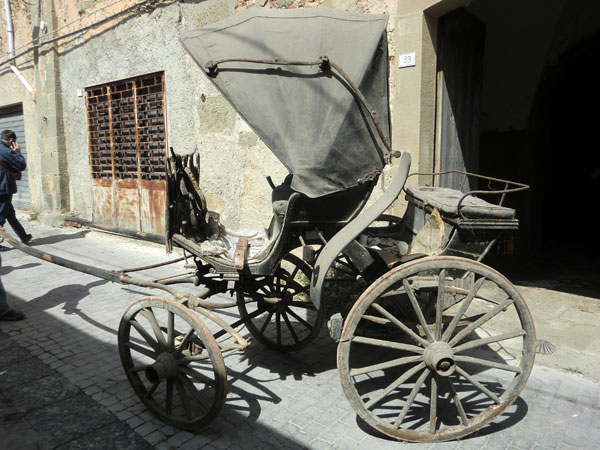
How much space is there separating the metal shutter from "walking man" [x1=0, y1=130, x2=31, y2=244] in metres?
4.71

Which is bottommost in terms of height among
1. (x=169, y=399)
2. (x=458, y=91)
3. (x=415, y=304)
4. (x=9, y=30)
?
(x=169, y=399)

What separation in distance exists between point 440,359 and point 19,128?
510 inches

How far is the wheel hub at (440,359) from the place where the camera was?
231 cm

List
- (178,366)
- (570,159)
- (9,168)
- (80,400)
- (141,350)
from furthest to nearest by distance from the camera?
(570,159)
(9,168)
(80,400)
(141,350)
(178,366)

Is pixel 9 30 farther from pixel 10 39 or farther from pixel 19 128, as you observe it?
→ pixel 19 128

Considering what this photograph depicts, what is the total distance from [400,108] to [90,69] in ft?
23.4

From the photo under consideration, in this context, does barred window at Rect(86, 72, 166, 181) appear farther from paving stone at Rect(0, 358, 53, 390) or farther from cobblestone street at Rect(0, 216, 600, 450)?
paving stone at Rect(0, 358, 53, 390)

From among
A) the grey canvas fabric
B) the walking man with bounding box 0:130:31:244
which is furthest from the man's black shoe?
the grey canvas fabric

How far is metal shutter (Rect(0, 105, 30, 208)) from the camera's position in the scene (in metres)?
11.6

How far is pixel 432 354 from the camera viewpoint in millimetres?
2336

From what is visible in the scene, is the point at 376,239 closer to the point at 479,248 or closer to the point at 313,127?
the point at 479,248

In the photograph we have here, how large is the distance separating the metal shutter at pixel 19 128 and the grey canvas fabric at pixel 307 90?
11.3 metres

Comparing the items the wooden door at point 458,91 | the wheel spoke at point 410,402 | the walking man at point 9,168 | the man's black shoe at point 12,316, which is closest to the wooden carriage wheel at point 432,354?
the wheel spoke at point 410,402

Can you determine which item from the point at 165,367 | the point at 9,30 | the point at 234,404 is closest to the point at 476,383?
the point at 234,404
